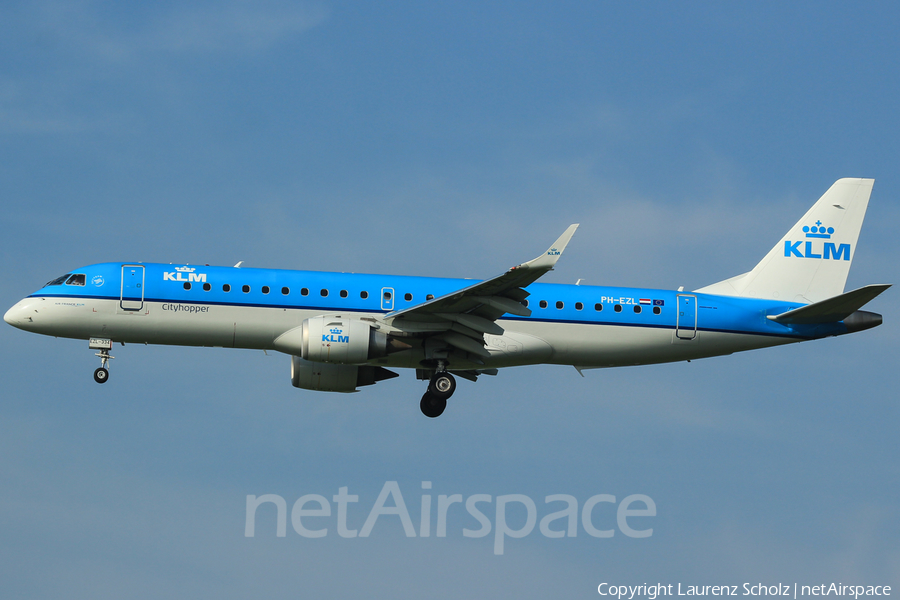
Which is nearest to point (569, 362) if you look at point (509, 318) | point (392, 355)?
point (509, 318)

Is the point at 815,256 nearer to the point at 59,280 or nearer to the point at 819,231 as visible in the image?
the point at 819,231

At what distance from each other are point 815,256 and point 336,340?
1859cm

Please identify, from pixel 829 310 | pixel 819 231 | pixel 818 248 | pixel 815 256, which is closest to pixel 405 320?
pixel 829 310

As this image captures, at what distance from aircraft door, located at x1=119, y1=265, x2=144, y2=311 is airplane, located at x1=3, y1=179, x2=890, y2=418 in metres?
0.03

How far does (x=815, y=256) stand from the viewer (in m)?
40.4

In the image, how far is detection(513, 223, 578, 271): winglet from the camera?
29484mm

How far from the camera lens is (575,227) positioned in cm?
2936

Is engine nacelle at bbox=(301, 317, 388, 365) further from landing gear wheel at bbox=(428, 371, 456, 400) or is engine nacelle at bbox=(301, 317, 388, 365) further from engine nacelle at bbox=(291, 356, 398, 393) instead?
engine nacelle at bbox=(291, 356, 398, 393)

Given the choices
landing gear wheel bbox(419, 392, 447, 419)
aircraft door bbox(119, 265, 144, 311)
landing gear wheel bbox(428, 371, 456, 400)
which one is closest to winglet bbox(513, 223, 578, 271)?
landing gear wheel bbox(428, 371, 456, 400)

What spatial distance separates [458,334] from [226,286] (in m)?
7.51

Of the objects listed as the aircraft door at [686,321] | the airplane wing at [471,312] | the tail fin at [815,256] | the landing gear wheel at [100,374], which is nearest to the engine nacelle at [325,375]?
the airplane wing at [471,312]

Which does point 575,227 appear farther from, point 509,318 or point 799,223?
point 799,223

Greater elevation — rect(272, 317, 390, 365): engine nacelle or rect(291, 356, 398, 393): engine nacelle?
rect(272, 317, 390, 365): engine nacelle

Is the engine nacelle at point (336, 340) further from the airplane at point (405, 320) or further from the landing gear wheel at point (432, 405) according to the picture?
the landing gear wheel at point (432, 405)
